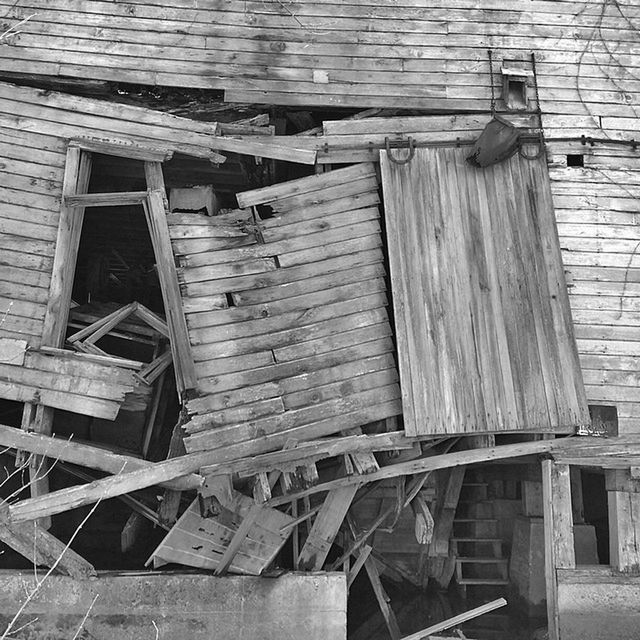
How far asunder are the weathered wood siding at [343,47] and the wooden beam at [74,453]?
171 inches

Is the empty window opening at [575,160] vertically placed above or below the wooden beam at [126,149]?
above

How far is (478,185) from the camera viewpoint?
7.16 m

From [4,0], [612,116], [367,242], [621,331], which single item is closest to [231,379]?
[367,242]

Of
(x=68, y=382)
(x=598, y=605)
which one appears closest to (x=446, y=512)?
(x=598, y=605)

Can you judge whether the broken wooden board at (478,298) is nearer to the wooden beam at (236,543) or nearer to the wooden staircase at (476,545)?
the wooden beam at (236,543)

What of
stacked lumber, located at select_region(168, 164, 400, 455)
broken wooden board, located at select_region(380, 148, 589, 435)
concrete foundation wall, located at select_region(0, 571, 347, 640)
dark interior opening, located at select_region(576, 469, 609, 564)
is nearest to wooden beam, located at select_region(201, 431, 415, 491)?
stacked lumber, located at select_region(168, 164, 400, 455)

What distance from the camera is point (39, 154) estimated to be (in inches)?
271

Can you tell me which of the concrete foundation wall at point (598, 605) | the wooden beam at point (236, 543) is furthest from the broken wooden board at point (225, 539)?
the concrete foundation wall at point (598, 605)

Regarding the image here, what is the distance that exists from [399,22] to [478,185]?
94.9 inches

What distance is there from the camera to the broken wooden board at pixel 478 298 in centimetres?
655

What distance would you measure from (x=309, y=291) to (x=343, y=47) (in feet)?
10.6

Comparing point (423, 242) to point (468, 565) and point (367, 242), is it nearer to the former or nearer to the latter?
point (367, 242)

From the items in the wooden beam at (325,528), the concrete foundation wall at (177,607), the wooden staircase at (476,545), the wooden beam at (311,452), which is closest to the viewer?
the concrete foundation wall at (177,607)

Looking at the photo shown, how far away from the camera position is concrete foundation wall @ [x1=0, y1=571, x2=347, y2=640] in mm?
6062
